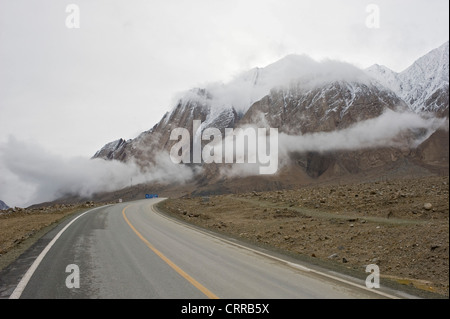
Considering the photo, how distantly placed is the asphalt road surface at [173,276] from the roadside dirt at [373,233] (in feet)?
9.87

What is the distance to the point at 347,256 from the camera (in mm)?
13906

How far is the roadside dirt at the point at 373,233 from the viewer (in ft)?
37.3

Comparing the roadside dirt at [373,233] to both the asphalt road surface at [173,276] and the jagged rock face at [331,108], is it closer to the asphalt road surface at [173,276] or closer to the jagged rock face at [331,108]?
the asphalt road surface at [173,276]

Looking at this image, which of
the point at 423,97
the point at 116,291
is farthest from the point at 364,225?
the point at 423,97

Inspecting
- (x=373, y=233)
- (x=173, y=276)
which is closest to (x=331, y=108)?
(x=373, y=233)

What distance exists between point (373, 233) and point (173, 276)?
480 inches

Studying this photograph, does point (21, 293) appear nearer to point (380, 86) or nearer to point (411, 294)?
point (411, 294)

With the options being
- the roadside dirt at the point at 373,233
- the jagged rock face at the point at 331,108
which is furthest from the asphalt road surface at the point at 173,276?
the jagged rock face at the point at 331,108

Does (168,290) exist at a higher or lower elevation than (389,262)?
higher

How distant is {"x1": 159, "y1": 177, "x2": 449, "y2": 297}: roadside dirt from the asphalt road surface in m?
3.01

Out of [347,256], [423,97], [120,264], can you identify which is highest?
[423,97]

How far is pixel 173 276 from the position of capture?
7820mm
